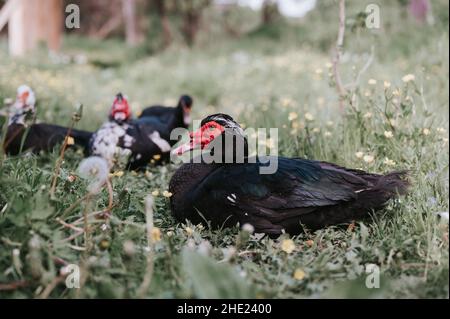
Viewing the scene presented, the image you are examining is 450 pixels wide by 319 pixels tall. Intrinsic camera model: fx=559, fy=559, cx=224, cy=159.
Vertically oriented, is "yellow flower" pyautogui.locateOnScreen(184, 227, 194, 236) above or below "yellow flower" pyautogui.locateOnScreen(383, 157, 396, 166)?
below

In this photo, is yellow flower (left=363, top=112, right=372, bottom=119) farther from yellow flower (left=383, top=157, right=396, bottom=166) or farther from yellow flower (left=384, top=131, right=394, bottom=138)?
yellow flower (left=383, top=157, right=396, bottom=166)

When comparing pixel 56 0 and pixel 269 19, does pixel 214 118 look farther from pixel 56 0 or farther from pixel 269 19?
pixel 269 19

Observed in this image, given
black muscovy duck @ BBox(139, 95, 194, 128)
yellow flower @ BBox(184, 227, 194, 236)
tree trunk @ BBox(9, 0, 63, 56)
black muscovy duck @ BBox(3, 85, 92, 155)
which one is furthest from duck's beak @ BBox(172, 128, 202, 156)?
tree trunk @ BBox(9, 0, 63, 56)

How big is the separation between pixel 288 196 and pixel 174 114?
278 cm

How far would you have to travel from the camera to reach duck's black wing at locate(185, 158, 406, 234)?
288 centimetres

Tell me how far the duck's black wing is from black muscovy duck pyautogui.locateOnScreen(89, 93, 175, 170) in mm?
1387

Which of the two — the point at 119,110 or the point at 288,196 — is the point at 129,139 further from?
the point at 288,196

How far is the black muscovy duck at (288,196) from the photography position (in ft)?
9.46

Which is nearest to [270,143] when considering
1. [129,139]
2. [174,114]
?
[129,139]

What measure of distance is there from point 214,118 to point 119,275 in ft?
4.20

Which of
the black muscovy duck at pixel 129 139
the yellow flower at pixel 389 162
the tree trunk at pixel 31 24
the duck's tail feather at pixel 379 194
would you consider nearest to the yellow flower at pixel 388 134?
the yellow flower at pixel 389 162

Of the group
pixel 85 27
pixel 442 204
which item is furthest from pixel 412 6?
pixel 85 27
